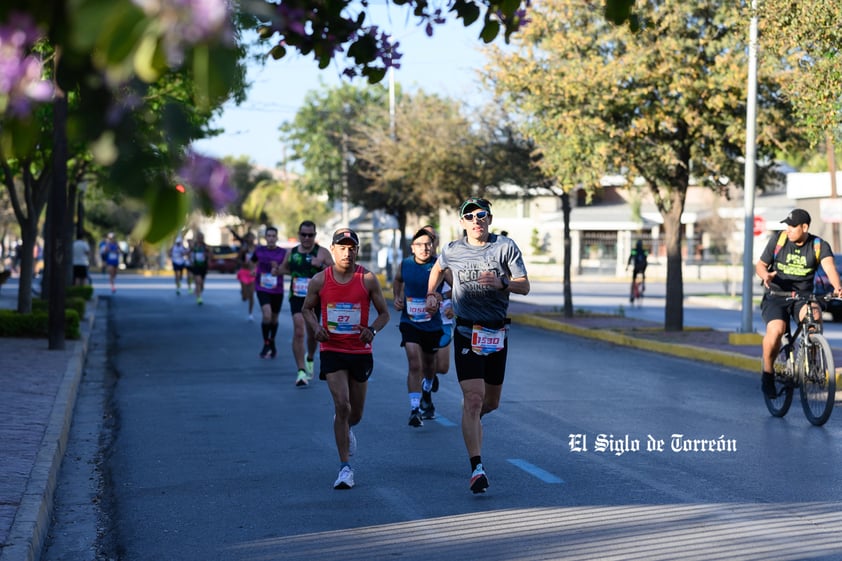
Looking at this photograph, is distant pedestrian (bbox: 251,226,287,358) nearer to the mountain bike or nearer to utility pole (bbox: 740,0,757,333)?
utility pole (bbox: 740,0,757,333)

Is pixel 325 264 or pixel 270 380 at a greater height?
pixel 325 264

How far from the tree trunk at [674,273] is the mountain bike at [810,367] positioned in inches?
437

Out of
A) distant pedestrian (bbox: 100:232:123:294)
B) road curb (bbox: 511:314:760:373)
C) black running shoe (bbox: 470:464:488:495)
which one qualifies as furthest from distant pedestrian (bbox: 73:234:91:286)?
black running shoe (bbox: 470:464:488:495)

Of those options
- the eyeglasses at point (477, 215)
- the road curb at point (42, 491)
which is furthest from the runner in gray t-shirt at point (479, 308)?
the road curb at point (42, 491)

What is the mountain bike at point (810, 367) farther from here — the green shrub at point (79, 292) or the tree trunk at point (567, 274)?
the green shrub at point (79, 292)

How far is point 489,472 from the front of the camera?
9289 mm

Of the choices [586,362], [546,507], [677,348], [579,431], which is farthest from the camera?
[677,348]

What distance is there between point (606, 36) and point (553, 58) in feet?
4.22

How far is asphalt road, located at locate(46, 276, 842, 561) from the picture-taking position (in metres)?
7.12

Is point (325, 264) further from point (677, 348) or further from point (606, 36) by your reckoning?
point (606, 36)

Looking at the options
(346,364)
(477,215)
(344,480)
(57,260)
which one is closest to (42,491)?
(344,480)

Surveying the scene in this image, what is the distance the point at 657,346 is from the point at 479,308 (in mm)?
12457

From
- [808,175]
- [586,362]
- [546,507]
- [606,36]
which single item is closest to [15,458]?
[546,507]

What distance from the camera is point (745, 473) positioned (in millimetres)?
9188
